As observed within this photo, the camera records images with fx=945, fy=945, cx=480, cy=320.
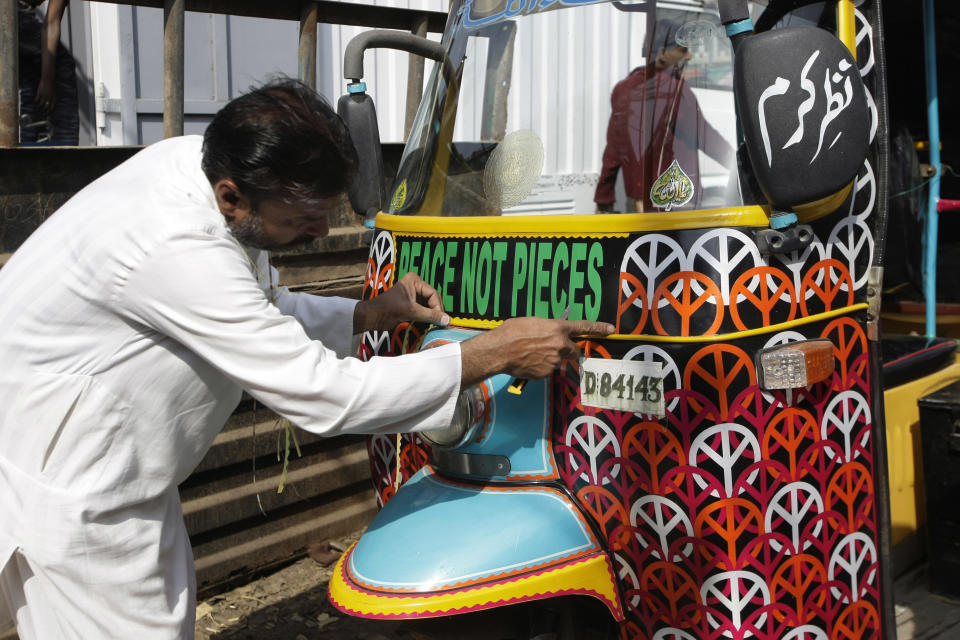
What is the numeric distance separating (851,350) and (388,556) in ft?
3.92

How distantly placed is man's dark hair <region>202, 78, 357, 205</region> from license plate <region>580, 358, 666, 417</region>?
71 cm

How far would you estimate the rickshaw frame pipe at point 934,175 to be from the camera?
12.1 ft

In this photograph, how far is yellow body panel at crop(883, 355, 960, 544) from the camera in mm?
3238

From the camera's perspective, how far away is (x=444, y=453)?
7.78 feet

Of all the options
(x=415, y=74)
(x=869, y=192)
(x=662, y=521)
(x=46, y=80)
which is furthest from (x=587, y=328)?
Result: (x=46, y=80)

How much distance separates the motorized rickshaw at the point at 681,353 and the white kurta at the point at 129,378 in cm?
33

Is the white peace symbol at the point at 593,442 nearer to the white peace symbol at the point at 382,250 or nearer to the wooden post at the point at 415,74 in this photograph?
the white peace symbol at the point at 382,250

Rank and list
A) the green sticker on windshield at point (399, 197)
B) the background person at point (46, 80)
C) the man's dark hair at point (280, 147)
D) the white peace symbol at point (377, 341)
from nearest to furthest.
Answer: the man's dark hair at point (280, 147) < the white peace symbol at point (377, 341) < the green sticker on windshield at point (399, 197) < the background person at point (46, 80)

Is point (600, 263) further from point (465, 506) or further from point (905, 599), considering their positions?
point (905, 599)

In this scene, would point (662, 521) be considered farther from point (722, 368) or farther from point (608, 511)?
point (722, 368)

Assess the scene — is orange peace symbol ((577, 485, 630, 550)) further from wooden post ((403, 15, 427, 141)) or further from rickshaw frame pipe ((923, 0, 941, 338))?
wooden post ((403, 15, 427, 141))

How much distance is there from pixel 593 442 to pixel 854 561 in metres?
0.71

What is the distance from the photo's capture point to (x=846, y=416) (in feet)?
7.38

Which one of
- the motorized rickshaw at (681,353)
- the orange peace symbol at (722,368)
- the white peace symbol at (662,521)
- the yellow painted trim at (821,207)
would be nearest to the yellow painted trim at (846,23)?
the motorized rickshaw at (681,353)
